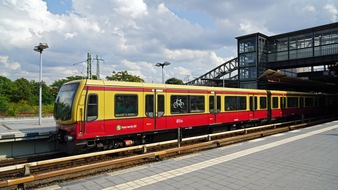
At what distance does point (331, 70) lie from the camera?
31047 mm

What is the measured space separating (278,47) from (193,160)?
29.1 metres

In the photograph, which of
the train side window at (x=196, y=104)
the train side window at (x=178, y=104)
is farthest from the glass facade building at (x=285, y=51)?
the train side window at (x=178, y=104)

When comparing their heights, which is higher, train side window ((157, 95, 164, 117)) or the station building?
the station building

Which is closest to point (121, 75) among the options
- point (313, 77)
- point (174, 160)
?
point (313, 77)

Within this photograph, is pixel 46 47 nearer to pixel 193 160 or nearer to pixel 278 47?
pixel 193 160

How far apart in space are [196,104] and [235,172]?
651 cm

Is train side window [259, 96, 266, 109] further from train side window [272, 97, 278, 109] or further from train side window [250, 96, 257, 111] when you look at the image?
train side window [272, 97, 278, 109]

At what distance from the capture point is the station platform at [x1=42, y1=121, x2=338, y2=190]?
582cm

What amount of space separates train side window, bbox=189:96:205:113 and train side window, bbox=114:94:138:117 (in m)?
3.39

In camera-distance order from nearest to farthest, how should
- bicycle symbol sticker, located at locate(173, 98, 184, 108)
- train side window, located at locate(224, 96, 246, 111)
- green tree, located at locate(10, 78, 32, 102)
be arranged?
bicycle symbol sticker, located at locate(173, 98, 184, 108) < train side window, located at locate(224, 96, 246, 111) < green tree, located at locate(10, 78, 32, 102)

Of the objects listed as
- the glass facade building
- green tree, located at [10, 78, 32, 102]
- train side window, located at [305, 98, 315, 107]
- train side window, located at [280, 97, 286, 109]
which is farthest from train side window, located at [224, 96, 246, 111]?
green tree, located at [10, 78, 32, 102]

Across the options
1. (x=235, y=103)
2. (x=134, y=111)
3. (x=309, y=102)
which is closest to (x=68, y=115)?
(x=134, y=111)

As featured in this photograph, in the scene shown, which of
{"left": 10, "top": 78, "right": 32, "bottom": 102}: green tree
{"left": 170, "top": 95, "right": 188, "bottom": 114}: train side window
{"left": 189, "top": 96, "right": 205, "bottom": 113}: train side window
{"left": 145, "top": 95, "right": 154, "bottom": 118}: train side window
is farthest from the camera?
{"left": 10, "top": 78, "right": 32, "bottom": 102}: green tree

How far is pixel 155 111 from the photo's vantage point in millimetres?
11195
